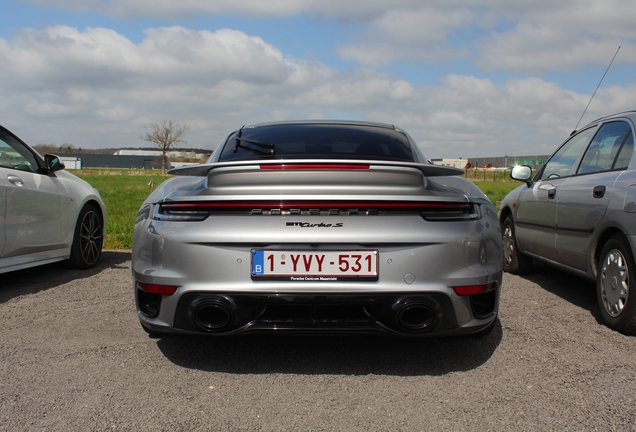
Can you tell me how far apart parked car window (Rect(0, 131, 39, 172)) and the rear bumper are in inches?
131

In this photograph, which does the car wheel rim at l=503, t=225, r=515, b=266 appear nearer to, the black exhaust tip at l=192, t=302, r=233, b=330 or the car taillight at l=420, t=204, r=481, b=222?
the car taillight at l=420, t=204, r=481, b=222

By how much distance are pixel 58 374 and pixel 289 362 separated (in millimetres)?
1246

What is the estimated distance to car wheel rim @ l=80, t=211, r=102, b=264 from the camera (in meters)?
6.49

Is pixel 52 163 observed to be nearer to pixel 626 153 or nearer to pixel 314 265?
→ pixel 314 265

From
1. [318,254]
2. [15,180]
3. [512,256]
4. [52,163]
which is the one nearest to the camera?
[318,254]

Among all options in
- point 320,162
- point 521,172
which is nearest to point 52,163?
point 320,162

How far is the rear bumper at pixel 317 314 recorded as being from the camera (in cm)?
295

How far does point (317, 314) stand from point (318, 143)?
57.4 inches

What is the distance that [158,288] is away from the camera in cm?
310

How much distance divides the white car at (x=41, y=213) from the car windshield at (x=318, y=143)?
7.58 feet


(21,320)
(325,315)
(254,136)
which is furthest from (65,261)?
(325,315)

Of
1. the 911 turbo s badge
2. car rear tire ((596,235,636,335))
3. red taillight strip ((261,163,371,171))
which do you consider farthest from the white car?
car rear tire ((596,235,636,335))

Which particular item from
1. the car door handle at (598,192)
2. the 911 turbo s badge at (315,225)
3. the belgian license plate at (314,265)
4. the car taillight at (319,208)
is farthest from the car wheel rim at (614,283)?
the 911 turbo s badge at (315,225)

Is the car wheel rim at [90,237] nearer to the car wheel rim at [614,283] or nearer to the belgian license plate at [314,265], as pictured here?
the belgian license plate at [314,265]
